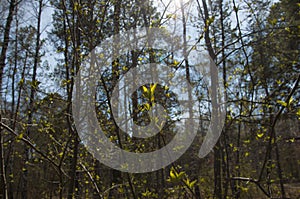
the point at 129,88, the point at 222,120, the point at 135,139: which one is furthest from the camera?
the point at 129,88

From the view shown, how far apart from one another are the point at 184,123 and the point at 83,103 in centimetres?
124

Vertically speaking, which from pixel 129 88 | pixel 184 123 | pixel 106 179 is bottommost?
pixel 106 179

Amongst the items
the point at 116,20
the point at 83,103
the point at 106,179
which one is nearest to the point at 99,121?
the point at 83,103

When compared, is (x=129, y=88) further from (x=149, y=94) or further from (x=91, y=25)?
(x=149, y=94)

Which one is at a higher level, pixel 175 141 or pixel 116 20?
pixel 116 20

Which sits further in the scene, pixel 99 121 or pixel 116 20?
pixel 116 20

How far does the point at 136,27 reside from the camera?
3111 mm

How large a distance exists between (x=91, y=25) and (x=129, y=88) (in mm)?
1200

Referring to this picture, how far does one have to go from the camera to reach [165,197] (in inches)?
114

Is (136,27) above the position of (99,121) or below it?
above

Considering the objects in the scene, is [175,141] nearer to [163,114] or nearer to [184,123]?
[184,123]

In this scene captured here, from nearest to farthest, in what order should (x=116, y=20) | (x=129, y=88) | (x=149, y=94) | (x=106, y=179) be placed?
(x=149, y=94), (x=116, y=20), (x=129, y=88), (x=106, y=179)

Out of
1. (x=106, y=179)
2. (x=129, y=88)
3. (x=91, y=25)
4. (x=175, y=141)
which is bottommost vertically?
(x=106, y=179)

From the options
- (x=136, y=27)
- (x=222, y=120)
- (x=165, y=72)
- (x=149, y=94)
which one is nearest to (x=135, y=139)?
(x=165, y=72)
